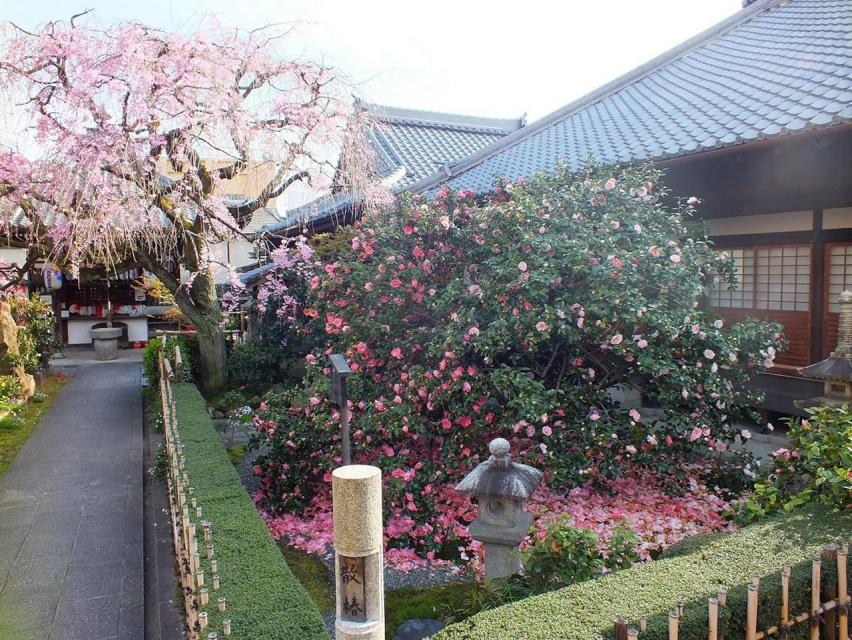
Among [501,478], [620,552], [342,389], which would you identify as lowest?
[620,552]

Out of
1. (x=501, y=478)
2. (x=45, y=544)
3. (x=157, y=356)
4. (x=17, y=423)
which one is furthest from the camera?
(x=157, y=356)

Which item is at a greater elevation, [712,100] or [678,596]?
[712,100]

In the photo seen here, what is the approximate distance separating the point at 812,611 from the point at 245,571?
3.12 meters

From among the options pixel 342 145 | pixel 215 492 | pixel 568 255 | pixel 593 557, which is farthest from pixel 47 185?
pixel 593 557

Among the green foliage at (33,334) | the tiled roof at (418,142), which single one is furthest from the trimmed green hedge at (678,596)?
the green foliage at (33,334)

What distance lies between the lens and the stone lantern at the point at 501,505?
161 inches

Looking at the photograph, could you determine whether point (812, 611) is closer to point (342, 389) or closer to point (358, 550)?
point (358, 550)

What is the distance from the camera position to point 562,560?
4.02 meters

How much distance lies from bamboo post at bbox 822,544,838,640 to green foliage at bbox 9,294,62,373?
14087mm

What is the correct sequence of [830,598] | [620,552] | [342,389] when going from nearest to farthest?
[830,598], [620,552], [342,389]

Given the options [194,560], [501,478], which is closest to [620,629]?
→ [501,478]

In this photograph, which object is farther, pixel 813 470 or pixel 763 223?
pixel 763 223

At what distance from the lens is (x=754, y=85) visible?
7.54 m

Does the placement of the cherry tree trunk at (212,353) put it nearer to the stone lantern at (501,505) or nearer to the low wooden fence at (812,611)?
the stone lantern at (501,505)
